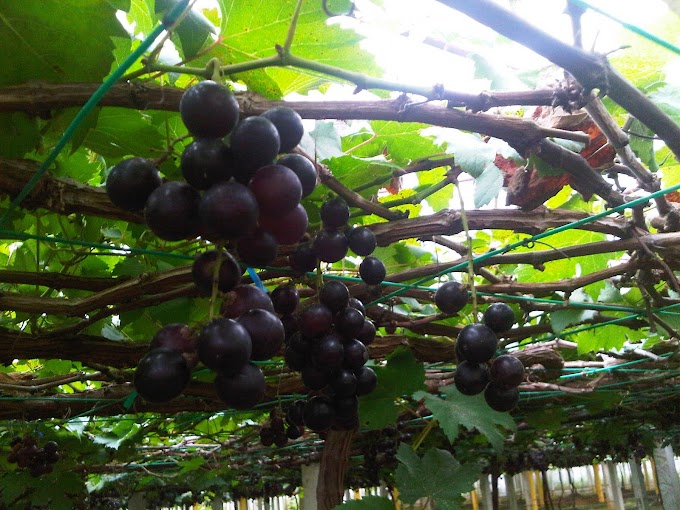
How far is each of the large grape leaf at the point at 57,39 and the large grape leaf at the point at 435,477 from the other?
1.43 metres

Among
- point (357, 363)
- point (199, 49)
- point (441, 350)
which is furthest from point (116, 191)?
point (441, 350)

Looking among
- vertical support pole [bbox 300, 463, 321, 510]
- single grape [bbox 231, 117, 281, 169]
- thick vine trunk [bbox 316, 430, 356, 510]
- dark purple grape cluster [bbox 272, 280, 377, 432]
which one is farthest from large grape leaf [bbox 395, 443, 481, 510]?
vertical support pole [bbox 300, 463, 321, 510]

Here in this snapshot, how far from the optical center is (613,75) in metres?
0.99

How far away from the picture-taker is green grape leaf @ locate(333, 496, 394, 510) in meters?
1.65

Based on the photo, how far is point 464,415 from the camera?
1.67m

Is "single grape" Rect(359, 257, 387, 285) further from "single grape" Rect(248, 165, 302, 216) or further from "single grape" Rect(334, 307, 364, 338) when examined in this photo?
"single grape" Rect(248, 165, 302, 216)

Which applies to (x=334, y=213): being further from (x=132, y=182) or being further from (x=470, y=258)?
(x=132, y=182)

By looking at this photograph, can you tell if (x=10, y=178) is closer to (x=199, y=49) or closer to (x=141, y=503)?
(x=199, y=49)

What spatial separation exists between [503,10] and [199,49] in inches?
20.8

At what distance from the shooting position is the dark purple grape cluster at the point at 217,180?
654 mm

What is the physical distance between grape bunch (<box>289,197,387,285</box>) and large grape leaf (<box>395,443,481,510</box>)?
0.90 metres

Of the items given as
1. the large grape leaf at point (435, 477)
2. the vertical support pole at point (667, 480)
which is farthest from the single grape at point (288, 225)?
the vertical support pole at point (667, 480)

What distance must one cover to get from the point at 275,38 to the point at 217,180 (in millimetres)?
529

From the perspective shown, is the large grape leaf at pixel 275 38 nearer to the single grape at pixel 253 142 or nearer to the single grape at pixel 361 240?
the single grape at pixel 361 240
